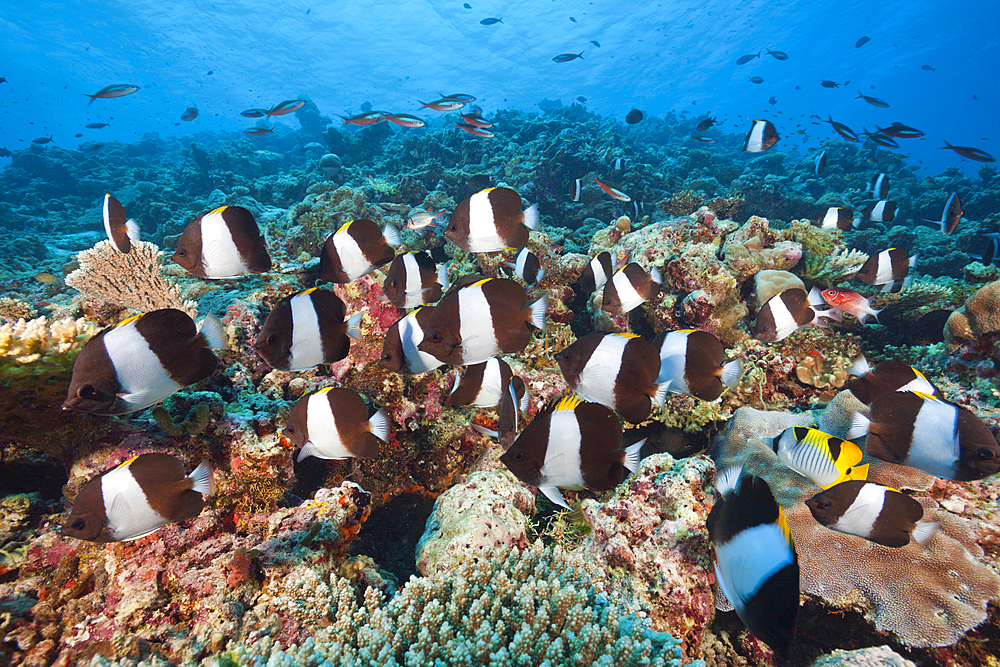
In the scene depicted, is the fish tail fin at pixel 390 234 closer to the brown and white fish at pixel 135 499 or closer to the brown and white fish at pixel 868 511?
the brown and white fish at pixel 135 499

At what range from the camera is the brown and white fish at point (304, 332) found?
222cm

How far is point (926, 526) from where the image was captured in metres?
2.49

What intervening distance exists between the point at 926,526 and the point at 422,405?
4091 mm

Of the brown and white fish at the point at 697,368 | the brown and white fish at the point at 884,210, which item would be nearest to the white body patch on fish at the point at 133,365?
the brown and white fish at the point at 697,368

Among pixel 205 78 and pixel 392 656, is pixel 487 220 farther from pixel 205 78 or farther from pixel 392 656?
pixel 205 78

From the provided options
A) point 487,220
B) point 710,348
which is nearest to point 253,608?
point 487,220

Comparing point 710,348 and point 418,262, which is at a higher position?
point 418,262

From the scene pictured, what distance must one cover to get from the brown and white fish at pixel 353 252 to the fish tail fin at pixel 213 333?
837mm

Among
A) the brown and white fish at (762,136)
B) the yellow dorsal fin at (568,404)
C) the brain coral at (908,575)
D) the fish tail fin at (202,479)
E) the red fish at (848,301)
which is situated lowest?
the brain coral at (908,575)

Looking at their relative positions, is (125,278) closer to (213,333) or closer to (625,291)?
(213,333)

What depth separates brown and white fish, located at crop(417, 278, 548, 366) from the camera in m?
2.21

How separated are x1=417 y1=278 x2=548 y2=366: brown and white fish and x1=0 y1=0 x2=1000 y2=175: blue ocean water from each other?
57.6 m

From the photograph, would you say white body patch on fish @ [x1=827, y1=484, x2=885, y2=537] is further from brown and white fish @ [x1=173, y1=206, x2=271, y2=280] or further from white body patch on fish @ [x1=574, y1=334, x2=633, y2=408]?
brown and white fish @ [x1=173, y1=206, x2=271, y2=280]

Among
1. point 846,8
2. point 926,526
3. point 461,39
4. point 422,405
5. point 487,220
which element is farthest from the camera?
point 461,39
